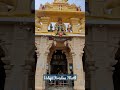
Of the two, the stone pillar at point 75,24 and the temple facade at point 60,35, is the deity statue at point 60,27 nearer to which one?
the temple facade at point 60,35

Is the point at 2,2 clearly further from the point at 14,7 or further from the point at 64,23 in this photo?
the point at 64,23

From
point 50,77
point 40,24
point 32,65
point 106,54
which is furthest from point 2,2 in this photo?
point 106,54

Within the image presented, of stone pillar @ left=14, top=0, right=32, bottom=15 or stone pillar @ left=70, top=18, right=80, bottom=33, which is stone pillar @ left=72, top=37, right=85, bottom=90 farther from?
stone pillar @ left=14, top=0, right=32, bottom=15

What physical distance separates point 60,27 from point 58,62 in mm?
1891

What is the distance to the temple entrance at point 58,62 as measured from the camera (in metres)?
14.2

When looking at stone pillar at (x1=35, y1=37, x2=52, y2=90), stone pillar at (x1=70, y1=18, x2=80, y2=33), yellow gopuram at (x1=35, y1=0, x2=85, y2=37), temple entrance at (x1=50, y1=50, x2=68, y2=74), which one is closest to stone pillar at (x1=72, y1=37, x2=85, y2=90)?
yellow gopuram at (x1=35, y1=0, x2=85, y2=37)

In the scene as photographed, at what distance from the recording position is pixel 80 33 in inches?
551

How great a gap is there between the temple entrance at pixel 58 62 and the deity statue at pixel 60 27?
3.30 ft

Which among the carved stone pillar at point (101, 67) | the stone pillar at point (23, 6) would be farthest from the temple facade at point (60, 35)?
the stone pillar at point (23, 6)

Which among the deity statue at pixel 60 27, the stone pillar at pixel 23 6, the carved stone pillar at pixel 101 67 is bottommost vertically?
the carved stone pillar at pixel 101 67

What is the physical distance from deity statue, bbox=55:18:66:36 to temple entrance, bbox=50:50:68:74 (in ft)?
3.30

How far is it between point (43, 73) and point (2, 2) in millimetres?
4256

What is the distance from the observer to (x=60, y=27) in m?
14.2

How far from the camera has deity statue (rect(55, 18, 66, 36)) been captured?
45.7ft
